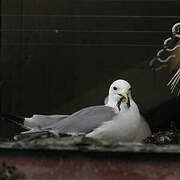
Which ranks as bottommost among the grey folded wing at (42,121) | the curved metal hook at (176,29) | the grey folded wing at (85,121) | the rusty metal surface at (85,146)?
the grey folded wing at (42,121)

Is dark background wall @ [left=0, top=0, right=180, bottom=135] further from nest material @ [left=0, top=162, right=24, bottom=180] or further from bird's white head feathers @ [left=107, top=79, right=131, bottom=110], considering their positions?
nest material @ [left=0, top=162, right=24, bottom=180]

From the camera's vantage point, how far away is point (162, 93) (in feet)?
7.75

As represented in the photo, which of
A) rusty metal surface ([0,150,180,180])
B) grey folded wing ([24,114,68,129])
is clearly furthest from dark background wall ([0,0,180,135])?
rusty metal surface ([0,150,180,180])

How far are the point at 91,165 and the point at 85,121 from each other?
0.43m

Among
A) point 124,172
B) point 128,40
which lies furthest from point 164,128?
point 124,172

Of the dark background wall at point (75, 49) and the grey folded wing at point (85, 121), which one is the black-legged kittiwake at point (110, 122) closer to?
the grey folded wing at point (85, 121)

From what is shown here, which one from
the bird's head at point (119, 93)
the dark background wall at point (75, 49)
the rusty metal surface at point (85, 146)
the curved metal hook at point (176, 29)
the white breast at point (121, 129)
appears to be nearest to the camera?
the rusty metal surface at point (85, 146)

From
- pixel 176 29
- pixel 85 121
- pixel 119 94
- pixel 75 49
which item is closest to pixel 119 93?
pixel 119 94

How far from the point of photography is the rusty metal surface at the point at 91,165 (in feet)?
3.69

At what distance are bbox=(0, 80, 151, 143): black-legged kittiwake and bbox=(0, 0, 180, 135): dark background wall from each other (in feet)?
2.26

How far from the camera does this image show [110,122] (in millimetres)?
1527

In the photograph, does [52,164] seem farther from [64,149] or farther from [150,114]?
[150,114]

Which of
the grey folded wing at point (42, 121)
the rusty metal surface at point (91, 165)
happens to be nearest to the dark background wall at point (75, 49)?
the grey folded wing at point (42, 121)

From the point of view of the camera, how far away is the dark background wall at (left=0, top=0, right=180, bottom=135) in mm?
2373
